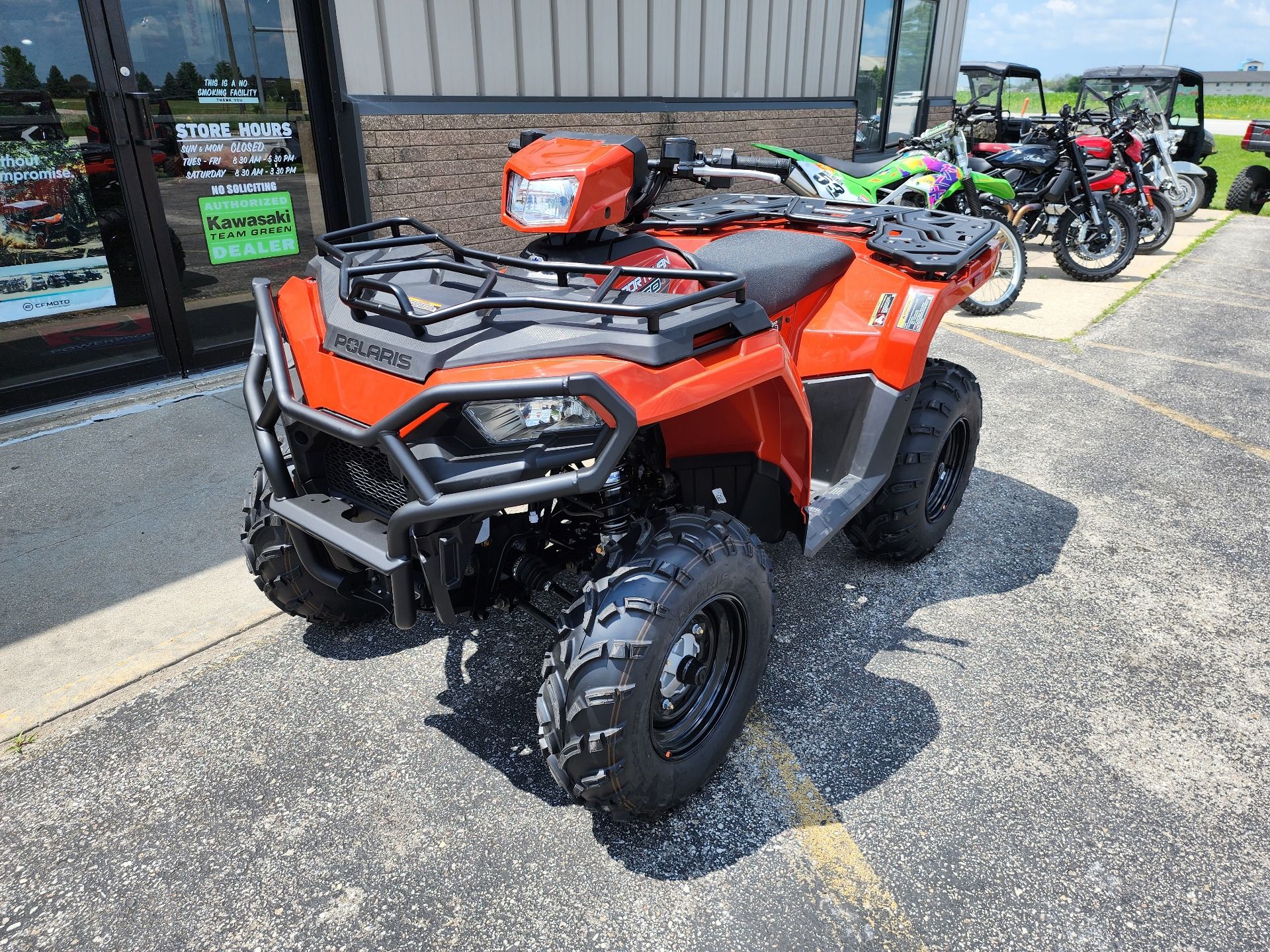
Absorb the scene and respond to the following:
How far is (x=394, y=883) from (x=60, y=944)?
2.31ft

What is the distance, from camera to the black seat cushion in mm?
2846

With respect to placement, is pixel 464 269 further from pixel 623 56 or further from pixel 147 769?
pixel 623 56

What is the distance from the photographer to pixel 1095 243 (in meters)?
9.15

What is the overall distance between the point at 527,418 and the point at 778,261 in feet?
4.53

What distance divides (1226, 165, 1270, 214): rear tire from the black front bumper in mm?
17107

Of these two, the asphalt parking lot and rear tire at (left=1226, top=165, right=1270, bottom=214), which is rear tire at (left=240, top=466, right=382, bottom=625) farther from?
rear tire at (left=1226, top=165, right=1270, bottom=214)

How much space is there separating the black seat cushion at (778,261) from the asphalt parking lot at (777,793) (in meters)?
1.12

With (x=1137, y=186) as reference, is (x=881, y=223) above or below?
above

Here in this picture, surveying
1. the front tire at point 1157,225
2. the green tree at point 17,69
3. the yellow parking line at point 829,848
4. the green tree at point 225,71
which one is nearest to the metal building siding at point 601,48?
the green tree at point 225,71

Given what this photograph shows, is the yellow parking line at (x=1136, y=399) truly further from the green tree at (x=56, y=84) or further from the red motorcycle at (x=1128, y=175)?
the green tree at (x=56, y=84)

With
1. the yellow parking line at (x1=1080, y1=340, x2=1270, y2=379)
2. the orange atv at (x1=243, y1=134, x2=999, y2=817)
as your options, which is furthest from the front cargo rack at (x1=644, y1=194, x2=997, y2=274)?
the yellow parking line at (x1=1080, y1=340, x2=1270, y2=379)

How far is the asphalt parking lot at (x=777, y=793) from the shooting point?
1973 mm

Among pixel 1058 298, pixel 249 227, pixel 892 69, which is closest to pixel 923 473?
pixel 249 227

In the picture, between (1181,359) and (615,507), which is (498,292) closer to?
(615,507)
